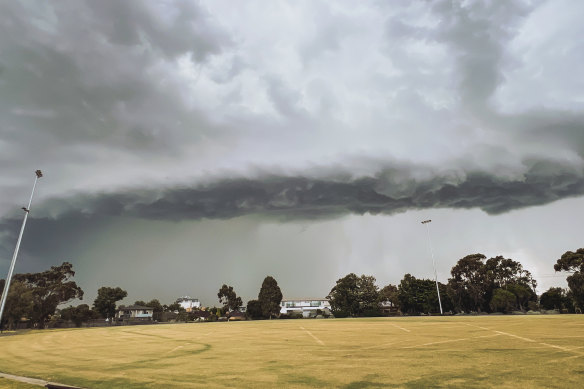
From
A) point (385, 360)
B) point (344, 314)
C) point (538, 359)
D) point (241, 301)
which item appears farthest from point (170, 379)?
point (241, 301)

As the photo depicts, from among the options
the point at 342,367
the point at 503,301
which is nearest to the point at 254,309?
the point at 503,301

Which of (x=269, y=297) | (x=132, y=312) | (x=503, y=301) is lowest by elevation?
(x=132, y=312)

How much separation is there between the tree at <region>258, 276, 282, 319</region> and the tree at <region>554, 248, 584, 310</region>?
7273 centimetres

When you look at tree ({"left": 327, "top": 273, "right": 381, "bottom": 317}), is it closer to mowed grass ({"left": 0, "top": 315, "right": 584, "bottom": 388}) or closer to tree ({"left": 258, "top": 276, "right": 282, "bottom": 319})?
tree ({"left": 258, "top": 276, "right": 282, "bottom": 319})

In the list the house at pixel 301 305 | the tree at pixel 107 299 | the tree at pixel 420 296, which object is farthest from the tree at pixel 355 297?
the tree at pixel 107 299

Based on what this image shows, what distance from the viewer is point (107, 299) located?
11962 centimetres

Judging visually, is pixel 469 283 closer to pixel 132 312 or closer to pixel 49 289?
pixel 49 289

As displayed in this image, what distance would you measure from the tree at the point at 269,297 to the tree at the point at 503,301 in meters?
58.0

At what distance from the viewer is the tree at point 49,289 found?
81.4m

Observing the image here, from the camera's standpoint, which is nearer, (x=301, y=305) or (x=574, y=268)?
(x=574, y=268)

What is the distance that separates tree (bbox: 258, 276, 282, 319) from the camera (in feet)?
333

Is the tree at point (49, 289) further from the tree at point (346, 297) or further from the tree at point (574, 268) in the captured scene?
the tree at point (574, 268)

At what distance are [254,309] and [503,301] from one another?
6758cm

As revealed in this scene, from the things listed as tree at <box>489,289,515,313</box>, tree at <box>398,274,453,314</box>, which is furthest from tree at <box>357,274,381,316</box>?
tree at <box>489,289,515,313</box>
